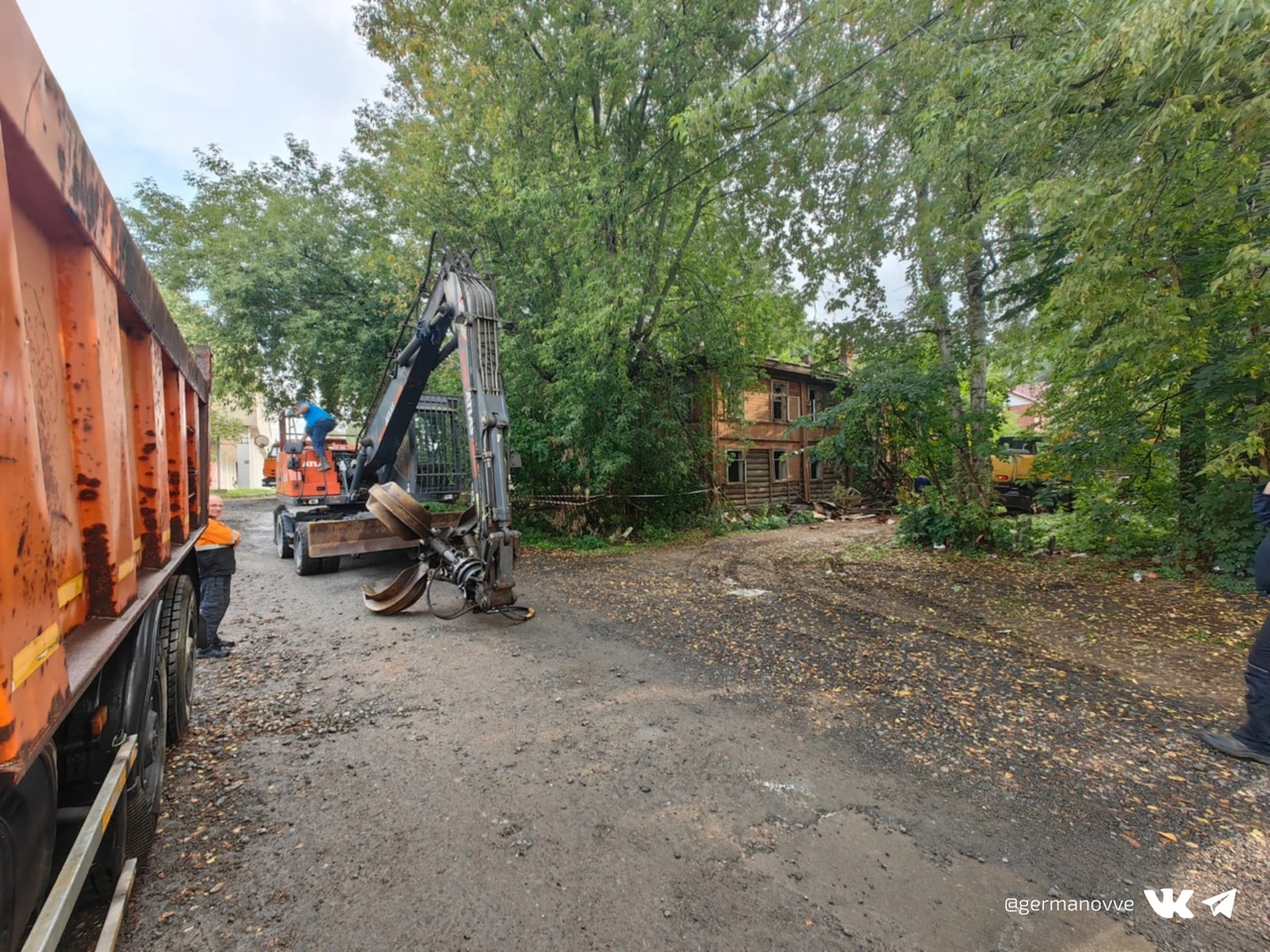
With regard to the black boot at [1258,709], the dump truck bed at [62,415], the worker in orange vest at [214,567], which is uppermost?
the dump truck bed at [62,415]

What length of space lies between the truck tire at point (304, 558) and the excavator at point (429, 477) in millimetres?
19

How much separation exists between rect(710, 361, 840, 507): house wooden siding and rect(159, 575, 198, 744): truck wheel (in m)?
13.5

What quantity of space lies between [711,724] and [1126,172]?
511 centimetres

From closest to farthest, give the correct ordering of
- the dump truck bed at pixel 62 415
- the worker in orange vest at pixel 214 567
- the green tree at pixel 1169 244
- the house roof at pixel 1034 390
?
the dump truck bed at pixel 62 415
the green tree at pixel 1169 244
the worker in orange vest at pixel 214 567
the house roof at pixel 1034 390

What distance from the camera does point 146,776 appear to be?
2324mm

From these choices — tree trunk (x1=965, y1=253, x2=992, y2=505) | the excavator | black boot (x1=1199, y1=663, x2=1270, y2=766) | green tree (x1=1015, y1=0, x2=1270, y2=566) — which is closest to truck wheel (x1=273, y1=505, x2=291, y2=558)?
the excavator

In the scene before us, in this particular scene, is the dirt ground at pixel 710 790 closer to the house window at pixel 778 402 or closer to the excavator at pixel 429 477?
the excavator at pixel 429 477

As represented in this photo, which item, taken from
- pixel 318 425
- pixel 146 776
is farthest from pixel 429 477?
pixel 146 776

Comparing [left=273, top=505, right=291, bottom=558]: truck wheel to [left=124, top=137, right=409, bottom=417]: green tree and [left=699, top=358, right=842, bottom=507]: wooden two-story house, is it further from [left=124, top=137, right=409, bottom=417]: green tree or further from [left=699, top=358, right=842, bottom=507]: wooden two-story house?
[left=699, top=358, right=842, bottom=507]: wooden two-story house

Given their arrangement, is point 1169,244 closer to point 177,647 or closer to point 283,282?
point 177,647

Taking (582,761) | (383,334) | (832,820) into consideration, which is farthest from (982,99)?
(383,334)

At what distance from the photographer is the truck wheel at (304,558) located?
8047 mm

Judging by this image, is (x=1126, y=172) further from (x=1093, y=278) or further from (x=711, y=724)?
(x=711, y=724)

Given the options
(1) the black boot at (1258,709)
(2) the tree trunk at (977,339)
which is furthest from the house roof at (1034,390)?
(1) the black boot at (1258,709)
